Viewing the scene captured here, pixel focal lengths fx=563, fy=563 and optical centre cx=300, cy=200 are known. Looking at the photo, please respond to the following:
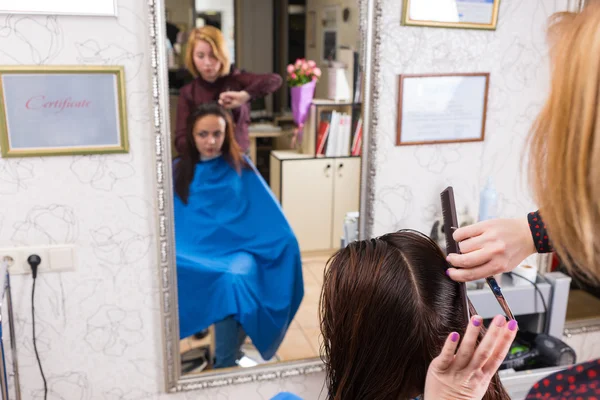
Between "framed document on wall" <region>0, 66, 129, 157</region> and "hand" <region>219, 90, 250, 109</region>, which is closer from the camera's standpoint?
"framed document on wall" <region>0, 66, 129, 157</region>

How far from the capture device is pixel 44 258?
162 cm

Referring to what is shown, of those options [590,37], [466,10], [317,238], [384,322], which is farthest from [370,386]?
[466,10]

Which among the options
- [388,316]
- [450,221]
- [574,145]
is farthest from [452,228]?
[574,145]

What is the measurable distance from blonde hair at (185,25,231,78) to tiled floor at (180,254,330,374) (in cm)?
69

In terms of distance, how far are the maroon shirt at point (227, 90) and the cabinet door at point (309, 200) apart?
8.6 inches

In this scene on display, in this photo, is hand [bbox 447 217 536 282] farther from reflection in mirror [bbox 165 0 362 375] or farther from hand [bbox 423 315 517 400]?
reflection in mirror [bbox 165 0 362 375]

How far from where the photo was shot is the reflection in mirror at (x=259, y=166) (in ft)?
5.26

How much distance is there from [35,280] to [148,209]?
379 millimetres

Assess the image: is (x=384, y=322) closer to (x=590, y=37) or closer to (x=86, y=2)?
(x=590, y=37)

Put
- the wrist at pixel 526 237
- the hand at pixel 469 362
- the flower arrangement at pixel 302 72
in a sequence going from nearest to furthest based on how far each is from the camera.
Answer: the hand at pixel 469 362 < the wrist at pixel 526 237 < the flower arrangement at pixel 302 72

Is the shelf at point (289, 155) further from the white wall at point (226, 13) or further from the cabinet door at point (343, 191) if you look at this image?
the white wall at point (226, 13)

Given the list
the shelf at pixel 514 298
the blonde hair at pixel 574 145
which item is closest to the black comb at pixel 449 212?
the blonde hair at pixel 574 145

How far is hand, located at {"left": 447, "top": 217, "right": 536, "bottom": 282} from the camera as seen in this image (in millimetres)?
994

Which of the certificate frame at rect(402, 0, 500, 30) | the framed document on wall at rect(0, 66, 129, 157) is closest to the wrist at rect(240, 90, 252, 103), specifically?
the framed document on wall at rect(0, 66, 129, 157)
